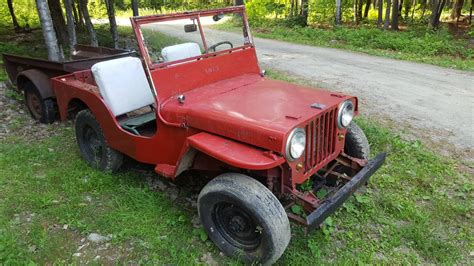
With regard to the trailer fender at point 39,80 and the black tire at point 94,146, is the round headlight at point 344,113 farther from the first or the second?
the trailer fender at point 39,80

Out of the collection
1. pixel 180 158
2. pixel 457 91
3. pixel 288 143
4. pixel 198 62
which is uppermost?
pixel 198 62

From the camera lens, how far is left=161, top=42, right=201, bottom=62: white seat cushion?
12.5 ft

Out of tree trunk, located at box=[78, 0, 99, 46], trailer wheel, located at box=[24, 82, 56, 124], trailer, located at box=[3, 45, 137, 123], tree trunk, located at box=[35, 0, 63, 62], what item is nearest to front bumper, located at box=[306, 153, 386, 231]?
trailer, located at box=[3, 45, 137, 123]

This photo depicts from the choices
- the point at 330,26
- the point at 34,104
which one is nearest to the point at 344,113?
the point at 34,104

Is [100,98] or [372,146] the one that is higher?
[100,98]

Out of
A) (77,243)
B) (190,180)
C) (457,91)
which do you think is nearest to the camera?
(77,243)

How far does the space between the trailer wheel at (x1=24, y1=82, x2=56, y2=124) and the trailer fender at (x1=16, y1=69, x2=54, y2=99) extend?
8cm

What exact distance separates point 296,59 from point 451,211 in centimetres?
811

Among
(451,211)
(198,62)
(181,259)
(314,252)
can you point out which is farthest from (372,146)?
(181,259)

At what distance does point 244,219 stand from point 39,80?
4.51m

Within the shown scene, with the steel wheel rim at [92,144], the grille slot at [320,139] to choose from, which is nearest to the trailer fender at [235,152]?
the grille slot at [320,139]

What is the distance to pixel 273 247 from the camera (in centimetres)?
282

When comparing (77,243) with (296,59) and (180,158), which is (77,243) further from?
(296,59)

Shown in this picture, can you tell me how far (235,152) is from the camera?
2.88 metres
